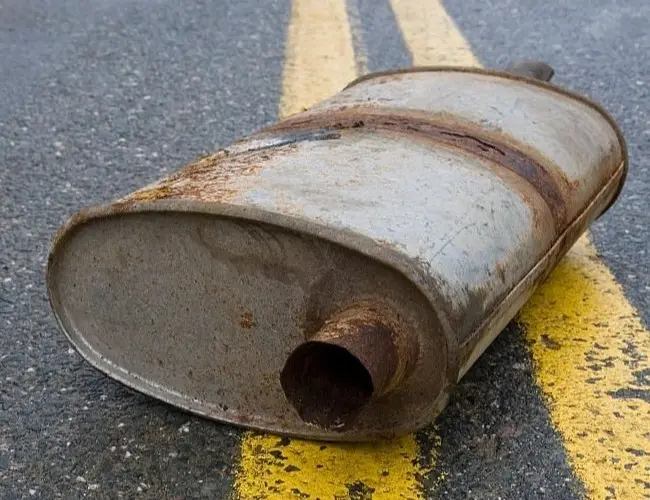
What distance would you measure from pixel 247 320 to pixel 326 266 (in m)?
0.20

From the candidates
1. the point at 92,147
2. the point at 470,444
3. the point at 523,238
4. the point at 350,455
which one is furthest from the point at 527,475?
the point at 92,147

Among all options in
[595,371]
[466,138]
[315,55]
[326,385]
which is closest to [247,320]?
[326,385]

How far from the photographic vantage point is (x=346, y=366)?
1.63m

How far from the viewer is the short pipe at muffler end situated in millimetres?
1469

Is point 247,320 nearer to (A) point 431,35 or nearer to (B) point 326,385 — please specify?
(B) point 326,385

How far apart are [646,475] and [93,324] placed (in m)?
1.01

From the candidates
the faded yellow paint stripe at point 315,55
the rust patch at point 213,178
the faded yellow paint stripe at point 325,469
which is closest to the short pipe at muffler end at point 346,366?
the faded yellow paint stripe at point 325,469

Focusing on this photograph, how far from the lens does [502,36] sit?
15.2 feet

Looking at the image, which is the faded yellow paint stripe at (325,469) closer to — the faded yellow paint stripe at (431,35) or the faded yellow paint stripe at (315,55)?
the faded yellow paint stripe at (315,55)

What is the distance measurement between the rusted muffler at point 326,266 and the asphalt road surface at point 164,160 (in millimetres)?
118

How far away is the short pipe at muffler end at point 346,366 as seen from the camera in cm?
147

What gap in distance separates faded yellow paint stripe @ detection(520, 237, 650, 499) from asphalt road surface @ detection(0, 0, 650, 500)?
0.04m

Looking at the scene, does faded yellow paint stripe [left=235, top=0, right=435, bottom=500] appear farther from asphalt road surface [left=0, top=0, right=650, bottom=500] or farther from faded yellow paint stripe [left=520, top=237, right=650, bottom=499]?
faded yellow paint stripe [left=520, top=237, right=650, bottom=499]

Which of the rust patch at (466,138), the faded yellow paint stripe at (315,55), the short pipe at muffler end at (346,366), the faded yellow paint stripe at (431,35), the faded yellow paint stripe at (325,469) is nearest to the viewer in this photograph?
the short pipe at muffler end at (346,366)
